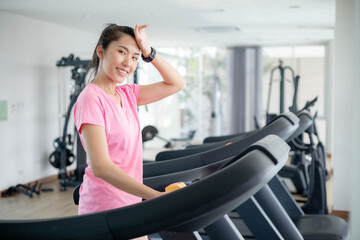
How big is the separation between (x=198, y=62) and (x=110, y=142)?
847 cm

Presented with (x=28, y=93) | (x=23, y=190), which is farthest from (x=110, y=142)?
(x=28, y=93)

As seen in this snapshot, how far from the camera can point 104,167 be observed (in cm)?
108

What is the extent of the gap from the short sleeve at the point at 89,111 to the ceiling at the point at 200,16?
3.75 metres

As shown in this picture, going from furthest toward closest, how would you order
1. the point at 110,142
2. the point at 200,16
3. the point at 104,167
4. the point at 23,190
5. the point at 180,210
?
the point at 200,16 < the point at 23,190 < the point at 110,142 < the point at 104,167 < the point at 180,210

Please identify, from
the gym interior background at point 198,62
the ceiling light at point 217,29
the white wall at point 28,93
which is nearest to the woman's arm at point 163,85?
the gym interior background at point 198,62

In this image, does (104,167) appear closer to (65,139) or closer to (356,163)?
(356,163)

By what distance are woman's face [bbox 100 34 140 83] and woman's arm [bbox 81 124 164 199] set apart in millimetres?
189

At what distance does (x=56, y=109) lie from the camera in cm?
628

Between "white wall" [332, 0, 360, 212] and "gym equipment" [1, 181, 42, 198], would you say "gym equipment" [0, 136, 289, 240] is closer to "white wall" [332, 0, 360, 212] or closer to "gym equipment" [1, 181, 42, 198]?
"white wall" [332, 0, 360, 212]

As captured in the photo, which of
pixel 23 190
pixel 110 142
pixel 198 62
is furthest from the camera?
pixel 198 62

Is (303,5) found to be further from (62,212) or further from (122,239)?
(122,239)

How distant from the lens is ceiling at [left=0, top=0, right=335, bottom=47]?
4.88m

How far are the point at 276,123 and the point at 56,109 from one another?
529cm

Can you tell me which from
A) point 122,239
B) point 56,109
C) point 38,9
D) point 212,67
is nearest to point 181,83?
point 122,239
